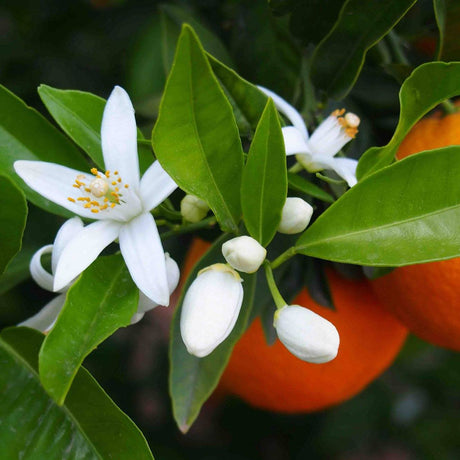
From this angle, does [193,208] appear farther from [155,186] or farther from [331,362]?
[331,362]

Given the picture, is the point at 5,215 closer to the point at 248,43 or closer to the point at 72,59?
the point at 248,43

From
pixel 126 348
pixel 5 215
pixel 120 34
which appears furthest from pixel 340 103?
pixel 126 348

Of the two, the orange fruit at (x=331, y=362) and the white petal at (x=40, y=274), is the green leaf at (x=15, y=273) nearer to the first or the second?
the white petal at (x=40, y=274)

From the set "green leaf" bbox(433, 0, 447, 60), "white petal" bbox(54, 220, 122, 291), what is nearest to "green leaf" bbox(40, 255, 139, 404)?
"white petal" bbox(54, 220, 122, 291)

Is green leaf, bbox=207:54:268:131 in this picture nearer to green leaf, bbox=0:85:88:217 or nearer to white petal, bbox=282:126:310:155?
white petal, bbox=282:126:310:155

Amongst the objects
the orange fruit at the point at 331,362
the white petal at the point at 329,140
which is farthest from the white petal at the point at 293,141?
the orange fruit at the point at 331,362

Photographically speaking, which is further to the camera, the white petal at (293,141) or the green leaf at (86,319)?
the white petal at (293,141)

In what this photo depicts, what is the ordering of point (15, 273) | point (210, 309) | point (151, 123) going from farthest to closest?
point (151, 123) < point (15, 273) < point (210, 309)

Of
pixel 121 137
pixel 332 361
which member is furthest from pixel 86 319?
pixel 332 361
